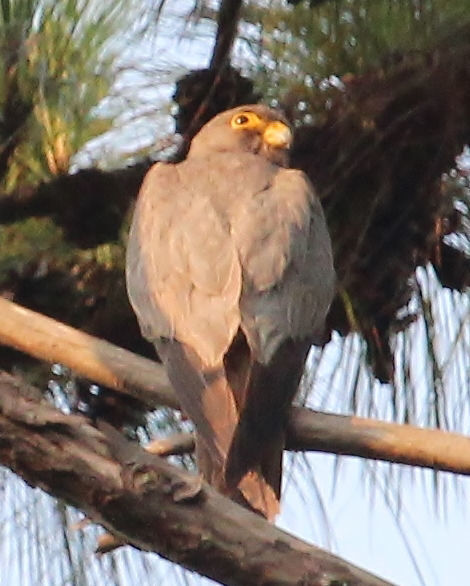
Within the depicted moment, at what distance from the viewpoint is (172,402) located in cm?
217

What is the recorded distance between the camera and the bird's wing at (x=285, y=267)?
228 cm

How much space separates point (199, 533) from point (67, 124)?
926 millimetres

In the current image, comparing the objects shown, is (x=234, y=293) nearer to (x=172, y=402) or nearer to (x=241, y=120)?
(x=172, y=402)

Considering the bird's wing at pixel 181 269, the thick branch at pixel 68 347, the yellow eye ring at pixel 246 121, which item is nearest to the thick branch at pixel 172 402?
the thick branch at pixel 68 347

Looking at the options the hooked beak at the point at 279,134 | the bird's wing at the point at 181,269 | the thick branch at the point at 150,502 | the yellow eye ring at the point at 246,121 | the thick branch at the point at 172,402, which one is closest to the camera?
the thick branch at the point at 150,502

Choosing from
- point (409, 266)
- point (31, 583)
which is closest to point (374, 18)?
point (409, 266)

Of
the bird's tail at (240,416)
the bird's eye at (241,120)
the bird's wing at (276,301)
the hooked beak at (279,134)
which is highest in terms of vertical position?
the hooked beak at (279,134)

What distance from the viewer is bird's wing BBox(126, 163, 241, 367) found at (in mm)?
2260

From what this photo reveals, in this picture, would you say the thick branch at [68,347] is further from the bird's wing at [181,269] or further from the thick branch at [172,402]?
the bird's wing at [181,269]

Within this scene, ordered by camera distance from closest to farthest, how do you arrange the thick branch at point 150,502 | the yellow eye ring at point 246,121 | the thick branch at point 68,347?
1. the thick branch at point 150,502
2. the thick branch at point 68,347
3. the yellow eye ring at point 246,121

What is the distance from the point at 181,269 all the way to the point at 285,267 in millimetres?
192

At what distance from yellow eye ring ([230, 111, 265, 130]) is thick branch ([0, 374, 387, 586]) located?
1.13m

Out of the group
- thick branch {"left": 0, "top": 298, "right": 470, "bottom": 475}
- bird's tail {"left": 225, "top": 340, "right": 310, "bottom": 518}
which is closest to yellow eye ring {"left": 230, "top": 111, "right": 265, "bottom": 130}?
bird's tail {"left": 225, "top": 340, "right": 310, "bottom": 518}

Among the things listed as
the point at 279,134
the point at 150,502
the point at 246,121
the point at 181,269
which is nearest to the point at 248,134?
the point at 246,121
